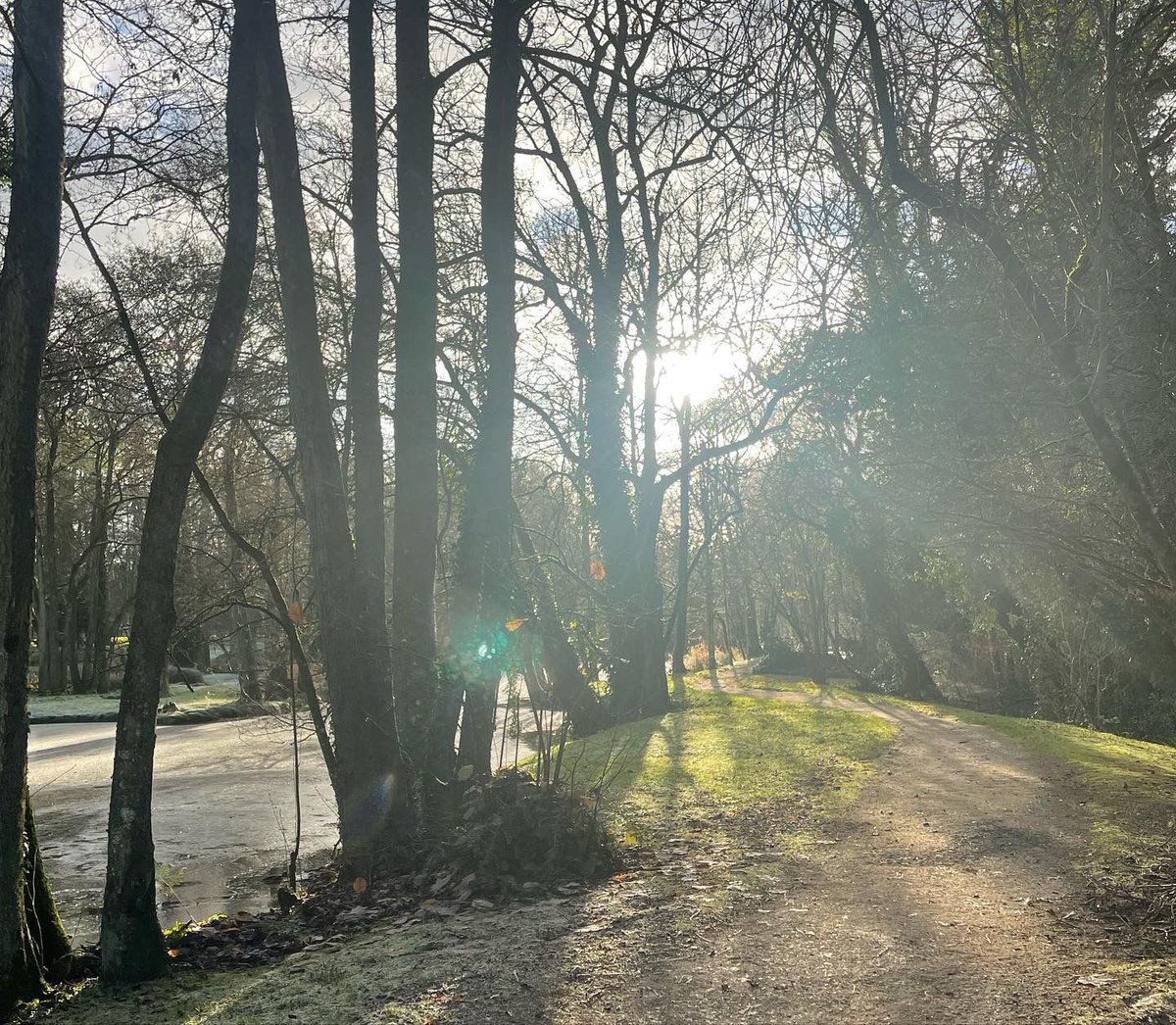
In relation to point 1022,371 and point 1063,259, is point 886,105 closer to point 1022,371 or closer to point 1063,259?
point 1063,259

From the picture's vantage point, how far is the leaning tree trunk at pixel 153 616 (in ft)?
16.9

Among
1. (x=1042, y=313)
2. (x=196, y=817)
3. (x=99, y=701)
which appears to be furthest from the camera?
(x=99, y=701)

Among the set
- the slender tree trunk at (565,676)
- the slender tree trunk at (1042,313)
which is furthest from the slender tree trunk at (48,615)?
the slender tree trunk at (1042,313)

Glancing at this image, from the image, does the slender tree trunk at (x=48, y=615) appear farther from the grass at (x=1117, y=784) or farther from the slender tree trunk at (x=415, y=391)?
the grass at (x=1117, y=784)

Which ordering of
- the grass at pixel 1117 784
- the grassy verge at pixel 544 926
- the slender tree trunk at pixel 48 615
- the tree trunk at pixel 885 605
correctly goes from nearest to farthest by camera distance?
the grassy verge at pixel 544 926 < the grass at pixel 1117 784 < the tree trunk at pixel 885 605 < the slender tree trunk at pixel 48 615

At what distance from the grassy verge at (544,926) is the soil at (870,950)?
0.25 feet

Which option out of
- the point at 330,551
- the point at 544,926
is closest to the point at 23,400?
the point at 330,551

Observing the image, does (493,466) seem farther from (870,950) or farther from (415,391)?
(870,950)

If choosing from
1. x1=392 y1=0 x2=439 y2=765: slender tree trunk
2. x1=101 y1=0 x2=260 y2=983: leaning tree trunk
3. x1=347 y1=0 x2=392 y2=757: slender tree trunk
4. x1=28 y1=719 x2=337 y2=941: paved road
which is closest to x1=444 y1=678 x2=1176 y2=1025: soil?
x1=101 y1=0 x2=260 y2=983: leaning tree trunk

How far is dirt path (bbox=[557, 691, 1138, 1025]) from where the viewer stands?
4027mm

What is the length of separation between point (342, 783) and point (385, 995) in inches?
116

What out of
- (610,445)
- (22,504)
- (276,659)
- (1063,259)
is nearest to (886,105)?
(1063,259)

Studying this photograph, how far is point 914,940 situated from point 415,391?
560cm

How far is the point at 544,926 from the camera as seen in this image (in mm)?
5438
